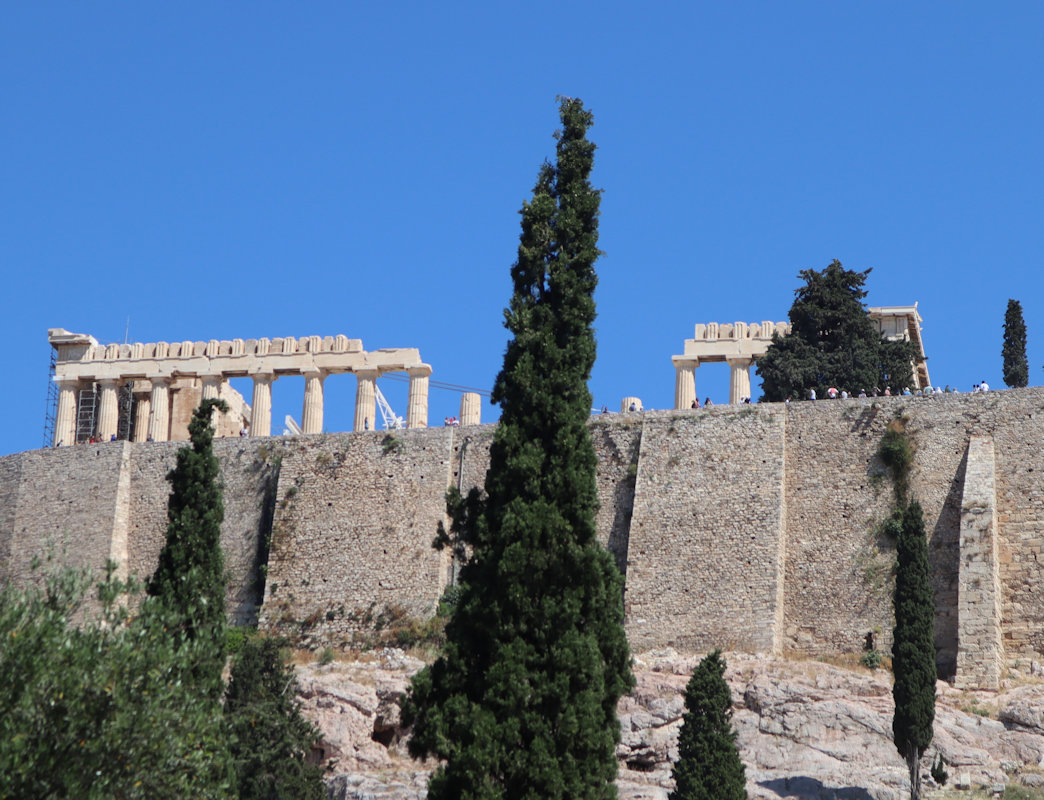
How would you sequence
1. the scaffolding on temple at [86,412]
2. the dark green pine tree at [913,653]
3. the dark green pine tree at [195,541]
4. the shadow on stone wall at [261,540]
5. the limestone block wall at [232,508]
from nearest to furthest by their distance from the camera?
the dark green pine tree at [195,541], the dark green pine tree at [913,653], the shadow on stone wall at [261,540], the limestone block wall at [232,508], the scaffolding on temple at [86,412]

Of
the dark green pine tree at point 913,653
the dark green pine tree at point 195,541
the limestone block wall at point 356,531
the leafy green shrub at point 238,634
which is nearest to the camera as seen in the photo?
the dark green pine tree at point 195,541

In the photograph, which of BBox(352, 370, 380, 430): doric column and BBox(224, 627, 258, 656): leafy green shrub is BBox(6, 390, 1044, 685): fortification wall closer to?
BBox(224, 627, 258, 656): leafy green shrub

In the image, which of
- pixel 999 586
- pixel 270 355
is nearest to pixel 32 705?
pixel 999 586

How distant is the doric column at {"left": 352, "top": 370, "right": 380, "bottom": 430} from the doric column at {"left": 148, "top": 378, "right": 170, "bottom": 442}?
536 centimetres

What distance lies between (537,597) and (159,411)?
31.3 metres

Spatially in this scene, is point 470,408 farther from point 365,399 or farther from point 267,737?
point 267,737

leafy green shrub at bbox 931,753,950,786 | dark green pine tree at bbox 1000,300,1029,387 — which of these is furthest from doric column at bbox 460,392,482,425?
leafy green shrub at bbox 931,753,950,786

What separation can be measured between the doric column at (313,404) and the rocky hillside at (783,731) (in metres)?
13.0

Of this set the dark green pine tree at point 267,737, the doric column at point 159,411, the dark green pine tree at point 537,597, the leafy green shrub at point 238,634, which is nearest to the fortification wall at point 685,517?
the leafy green shrub at point 238,634

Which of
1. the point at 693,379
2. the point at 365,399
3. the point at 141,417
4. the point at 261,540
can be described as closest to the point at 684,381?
the point at 693,379

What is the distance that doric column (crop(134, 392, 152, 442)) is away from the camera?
5262 centimetres

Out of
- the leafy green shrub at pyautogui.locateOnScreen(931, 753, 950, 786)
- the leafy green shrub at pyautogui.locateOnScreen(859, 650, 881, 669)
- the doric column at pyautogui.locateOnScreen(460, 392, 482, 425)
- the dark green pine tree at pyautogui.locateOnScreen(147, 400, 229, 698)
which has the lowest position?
the leafy green shrub at pyautogui.locateOnScreen(931, 753, 950, 786)

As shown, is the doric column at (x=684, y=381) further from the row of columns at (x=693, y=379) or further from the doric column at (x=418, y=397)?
the doric column at (x=418, y=397)

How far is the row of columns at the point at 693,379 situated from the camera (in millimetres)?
48875
